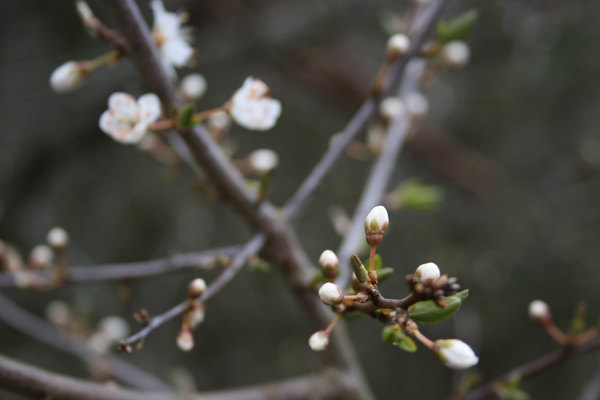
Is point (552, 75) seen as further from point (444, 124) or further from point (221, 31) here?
point (221, 31)

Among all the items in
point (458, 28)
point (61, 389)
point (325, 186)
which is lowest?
point (61, 389)

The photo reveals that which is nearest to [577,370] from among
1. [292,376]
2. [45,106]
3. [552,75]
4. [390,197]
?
[292,376]

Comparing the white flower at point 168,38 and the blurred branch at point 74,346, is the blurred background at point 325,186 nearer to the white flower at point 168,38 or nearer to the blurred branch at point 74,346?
the blurred branch at point 74,346

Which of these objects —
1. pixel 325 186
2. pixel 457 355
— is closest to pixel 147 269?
pixel 457 355

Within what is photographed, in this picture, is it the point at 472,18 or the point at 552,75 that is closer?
the point at 472,18

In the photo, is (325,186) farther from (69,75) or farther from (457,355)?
(457,355)

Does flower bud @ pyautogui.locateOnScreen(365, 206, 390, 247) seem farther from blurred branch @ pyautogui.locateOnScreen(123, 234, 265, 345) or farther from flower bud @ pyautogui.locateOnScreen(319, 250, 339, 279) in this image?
blurred branch @ pyautogui.locateOnScreen(123, 234, 265, 345)
